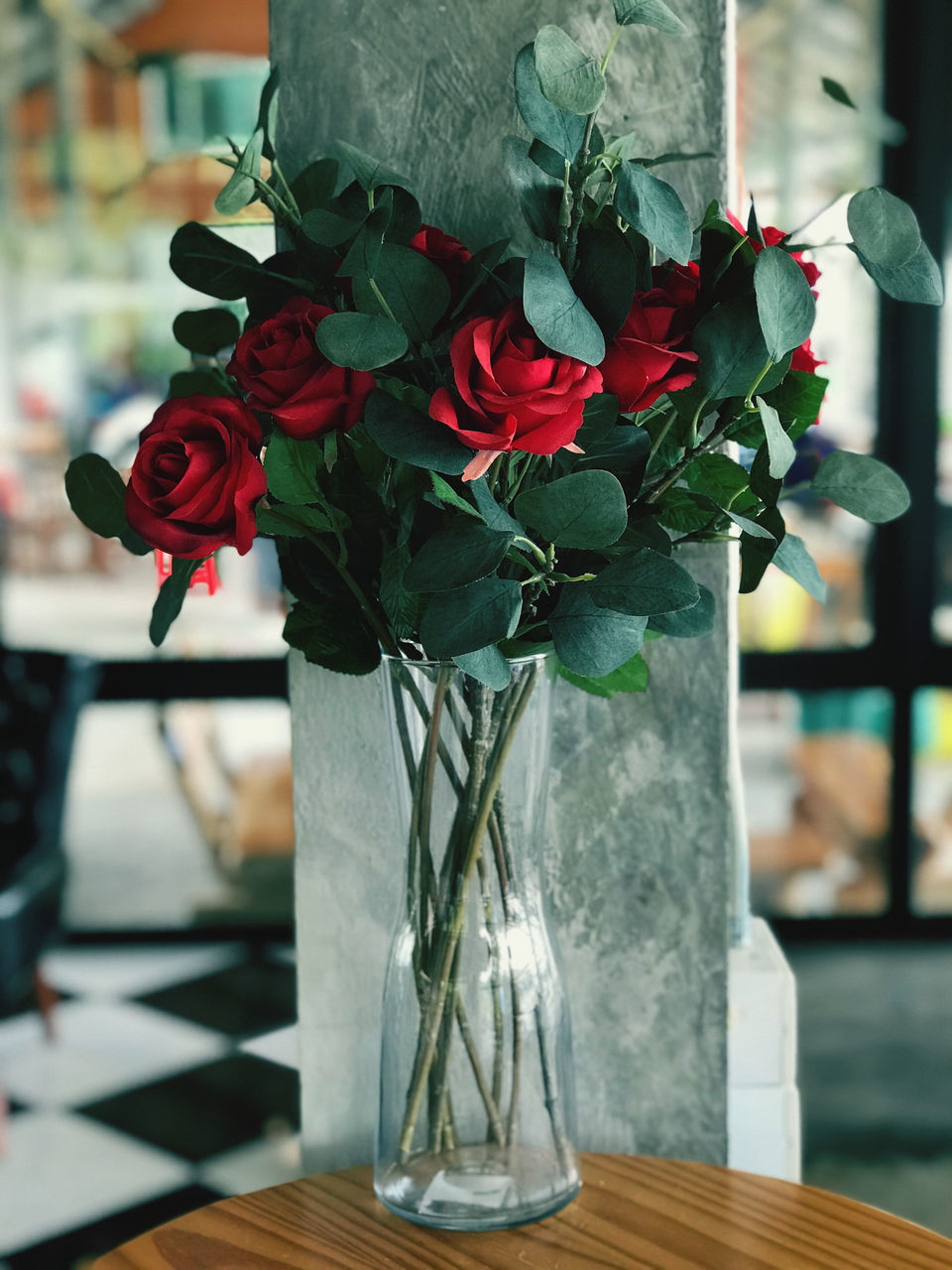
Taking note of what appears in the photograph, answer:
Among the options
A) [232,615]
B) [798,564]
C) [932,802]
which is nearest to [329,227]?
[798,564]

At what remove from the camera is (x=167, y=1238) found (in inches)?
35.1

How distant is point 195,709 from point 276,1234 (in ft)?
7.96

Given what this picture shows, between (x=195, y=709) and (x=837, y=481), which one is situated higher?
(x=837, y=481)

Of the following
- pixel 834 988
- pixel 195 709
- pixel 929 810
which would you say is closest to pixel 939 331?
pixel 929 810

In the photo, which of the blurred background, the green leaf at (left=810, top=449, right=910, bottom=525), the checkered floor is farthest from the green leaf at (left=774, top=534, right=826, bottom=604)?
the blurred background

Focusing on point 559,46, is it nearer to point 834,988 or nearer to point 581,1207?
point 581,1207

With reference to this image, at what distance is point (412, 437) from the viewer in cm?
70

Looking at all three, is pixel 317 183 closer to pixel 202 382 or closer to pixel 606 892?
pixel 202 382

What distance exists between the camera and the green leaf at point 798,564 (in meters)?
0.78

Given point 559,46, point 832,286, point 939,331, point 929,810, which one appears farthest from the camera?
point 929,810

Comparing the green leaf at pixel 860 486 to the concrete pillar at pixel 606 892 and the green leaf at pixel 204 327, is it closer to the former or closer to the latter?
the concrete pillar at pixel 606 892

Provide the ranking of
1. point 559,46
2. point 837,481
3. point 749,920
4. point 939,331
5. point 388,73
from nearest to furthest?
point 559,46
point 837,481
point 388,73
point 749,920
point 939,331

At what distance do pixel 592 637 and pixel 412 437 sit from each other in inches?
6.2

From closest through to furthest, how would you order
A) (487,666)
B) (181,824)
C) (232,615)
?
(487,666) → (232,615) → (181,824)
